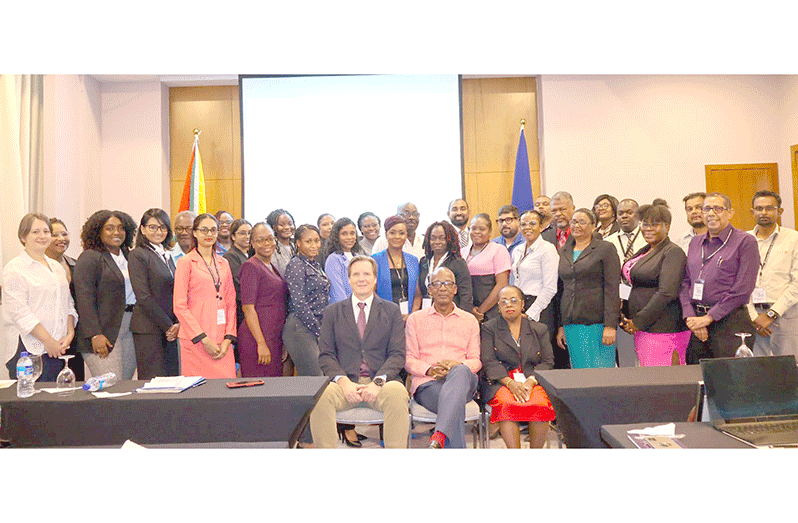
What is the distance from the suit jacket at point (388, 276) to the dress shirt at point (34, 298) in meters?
2.10

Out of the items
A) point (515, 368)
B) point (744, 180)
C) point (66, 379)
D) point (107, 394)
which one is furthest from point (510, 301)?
point (744, 180)

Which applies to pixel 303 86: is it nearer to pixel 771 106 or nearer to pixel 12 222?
pixel 12 222

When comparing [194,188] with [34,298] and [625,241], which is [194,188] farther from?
[625,241]

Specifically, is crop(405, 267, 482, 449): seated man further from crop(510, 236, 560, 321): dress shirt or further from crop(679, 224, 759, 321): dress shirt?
crop(679, 224, 759, 321): dress shirt

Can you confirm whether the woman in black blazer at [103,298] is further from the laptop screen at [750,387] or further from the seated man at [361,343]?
the laptop screen at [750,387]

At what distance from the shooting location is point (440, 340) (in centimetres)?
358

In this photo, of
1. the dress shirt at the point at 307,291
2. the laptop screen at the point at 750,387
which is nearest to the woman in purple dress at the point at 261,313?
the dress shirt at the point at 307,291

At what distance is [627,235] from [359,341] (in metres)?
2.41

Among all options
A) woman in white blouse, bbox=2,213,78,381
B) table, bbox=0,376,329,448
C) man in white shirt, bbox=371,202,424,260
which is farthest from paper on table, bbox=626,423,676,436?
woman in white blouse, bbox=2,213,78,381

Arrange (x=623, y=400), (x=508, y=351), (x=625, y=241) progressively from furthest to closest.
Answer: (x=625, y=241)
(x=508, y=351)
(x=623, y=400)

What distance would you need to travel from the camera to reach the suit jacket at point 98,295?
3.74 m

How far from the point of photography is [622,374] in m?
2.77

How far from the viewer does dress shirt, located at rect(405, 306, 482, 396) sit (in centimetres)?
355
